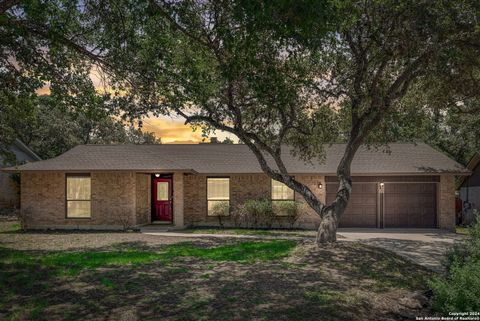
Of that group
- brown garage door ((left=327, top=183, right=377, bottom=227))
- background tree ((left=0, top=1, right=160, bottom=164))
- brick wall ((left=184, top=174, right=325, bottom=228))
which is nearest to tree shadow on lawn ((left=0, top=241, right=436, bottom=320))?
background tree ((left=0, top=1, right=160, bottom=164))

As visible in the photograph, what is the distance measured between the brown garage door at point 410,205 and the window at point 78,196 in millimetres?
15046

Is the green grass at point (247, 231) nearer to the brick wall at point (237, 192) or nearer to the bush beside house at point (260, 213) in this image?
the bush beside house at point (260, 213)

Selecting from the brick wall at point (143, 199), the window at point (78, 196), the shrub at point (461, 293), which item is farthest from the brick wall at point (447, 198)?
the window at point (78, 196)

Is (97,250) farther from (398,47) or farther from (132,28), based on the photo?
(398,47)

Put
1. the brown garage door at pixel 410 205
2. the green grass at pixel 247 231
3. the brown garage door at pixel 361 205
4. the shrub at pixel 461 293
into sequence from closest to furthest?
1. the shrub at pixel 461 293
2. the green grass at pixel 247 231
3. the brown garage door at pixel 410 205
4. the brown garage door at pixel 361 205

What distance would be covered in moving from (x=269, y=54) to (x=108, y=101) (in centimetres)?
471

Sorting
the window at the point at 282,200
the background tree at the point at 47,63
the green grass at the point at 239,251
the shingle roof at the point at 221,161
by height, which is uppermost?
the background tree at the point at 47,63

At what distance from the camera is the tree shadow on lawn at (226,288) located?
→ 7625 mm

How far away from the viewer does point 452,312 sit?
23.7ft

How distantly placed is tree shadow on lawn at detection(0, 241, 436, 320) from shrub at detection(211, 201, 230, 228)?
929 centimetres

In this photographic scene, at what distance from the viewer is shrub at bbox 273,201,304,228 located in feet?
70.7

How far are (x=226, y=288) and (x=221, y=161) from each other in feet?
48.6

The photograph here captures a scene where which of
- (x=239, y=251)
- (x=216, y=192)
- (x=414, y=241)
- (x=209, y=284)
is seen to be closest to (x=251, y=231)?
(x=216, y=192)

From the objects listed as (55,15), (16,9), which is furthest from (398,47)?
(16,9)
